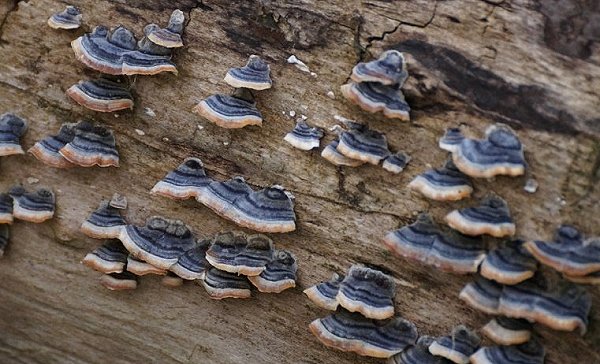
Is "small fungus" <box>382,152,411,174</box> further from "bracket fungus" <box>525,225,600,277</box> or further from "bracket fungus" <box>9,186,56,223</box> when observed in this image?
"bracket fungus" <box>9,186,56,223</box>

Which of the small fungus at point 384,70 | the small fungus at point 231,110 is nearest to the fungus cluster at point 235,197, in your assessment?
the small fungus at point 231,110

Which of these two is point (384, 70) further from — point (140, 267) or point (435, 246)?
point (140, 267)

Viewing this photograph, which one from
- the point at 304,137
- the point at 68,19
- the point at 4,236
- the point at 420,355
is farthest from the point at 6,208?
the point at 420,355

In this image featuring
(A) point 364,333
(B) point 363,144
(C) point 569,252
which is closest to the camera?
(C) point 569,252

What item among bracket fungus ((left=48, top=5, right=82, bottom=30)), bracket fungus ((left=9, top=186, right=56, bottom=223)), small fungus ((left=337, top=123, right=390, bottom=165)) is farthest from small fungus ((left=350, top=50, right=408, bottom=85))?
bracket fungus ((left=9, top=186, right=56, bottom=223))

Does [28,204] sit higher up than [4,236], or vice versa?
[28,204]

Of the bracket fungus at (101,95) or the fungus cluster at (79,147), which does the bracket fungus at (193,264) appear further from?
the bracket fungus at (101,95)

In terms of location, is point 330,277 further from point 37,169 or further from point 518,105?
point 37,169
